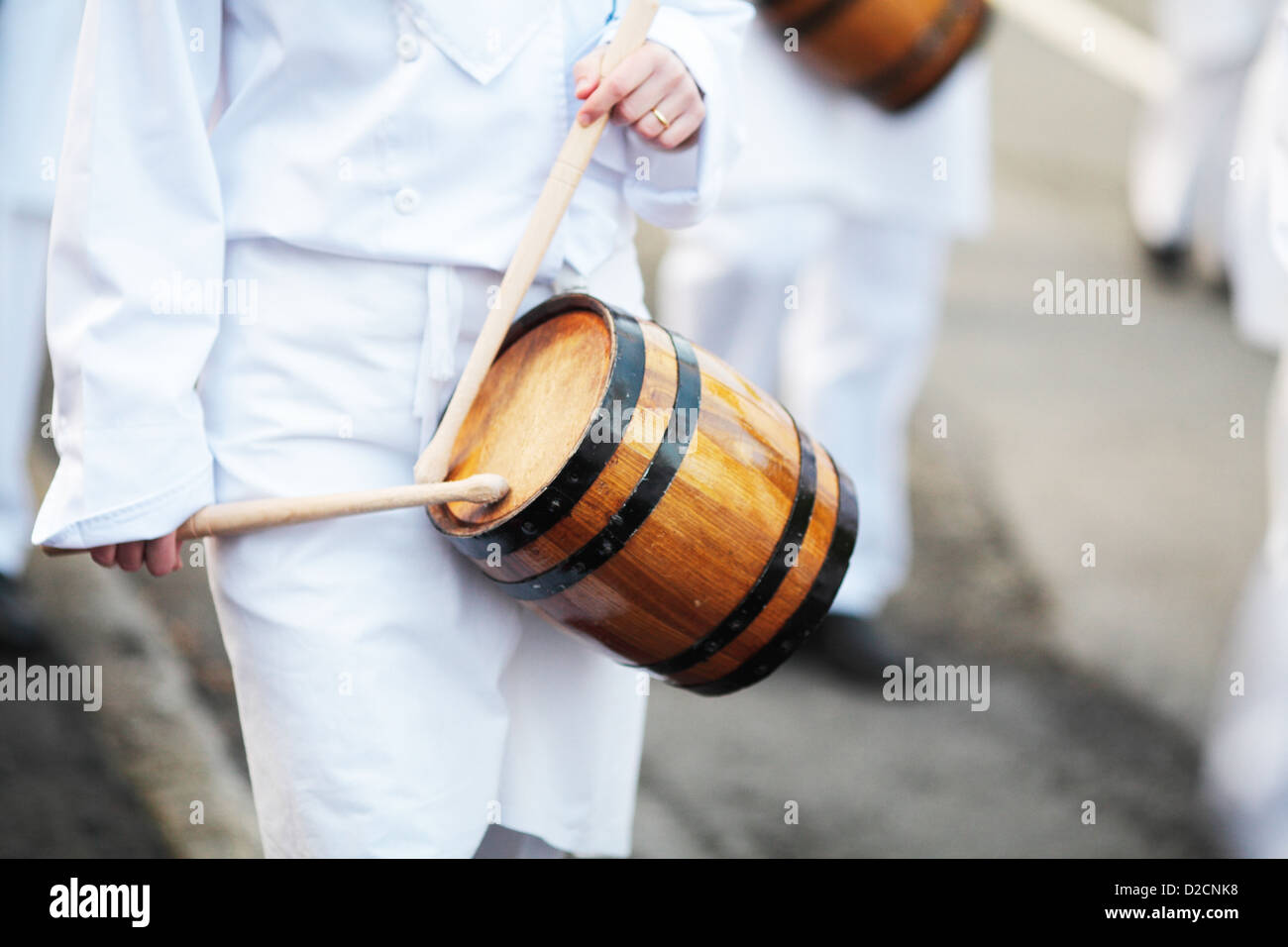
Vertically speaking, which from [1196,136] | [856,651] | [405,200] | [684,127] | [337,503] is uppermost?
[1196,136]

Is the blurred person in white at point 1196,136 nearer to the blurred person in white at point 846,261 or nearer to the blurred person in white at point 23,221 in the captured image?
the blurred person in white at point 846,261

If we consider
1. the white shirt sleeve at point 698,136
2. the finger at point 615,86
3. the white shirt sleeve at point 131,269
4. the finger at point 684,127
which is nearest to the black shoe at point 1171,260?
the white shirt sleeve at point 698,136

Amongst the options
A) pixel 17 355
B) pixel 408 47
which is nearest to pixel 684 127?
pixel 408 47

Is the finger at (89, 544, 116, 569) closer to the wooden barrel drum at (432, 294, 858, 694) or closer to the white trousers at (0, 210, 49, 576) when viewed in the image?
the wooden barrel drum at (432, 294, 858, 694)

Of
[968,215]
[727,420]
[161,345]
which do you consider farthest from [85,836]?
[968,215]

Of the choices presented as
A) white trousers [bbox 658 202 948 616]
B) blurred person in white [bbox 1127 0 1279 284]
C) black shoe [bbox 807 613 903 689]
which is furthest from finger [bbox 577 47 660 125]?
blurred person in white [bbox 1127 0 1279 284]

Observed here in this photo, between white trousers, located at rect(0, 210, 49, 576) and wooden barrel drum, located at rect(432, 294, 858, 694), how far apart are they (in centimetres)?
177

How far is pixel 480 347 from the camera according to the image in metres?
1.63

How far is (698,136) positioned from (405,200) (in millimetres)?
386

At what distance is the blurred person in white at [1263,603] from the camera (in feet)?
8.02

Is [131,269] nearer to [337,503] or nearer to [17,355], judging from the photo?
[337,503]

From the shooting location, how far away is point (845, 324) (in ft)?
11.3

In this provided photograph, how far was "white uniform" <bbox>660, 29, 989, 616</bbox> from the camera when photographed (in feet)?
10.1

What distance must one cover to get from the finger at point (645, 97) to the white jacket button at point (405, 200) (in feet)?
0.83
